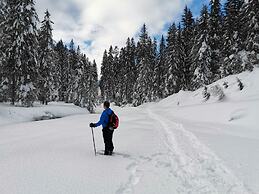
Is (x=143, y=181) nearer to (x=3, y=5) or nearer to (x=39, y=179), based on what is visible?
(x=39, y=179)

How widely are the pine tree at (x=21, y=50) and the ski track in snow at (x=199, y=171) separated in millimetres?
21746

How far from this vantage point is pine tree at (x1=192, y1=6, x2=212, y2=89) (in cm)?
3759

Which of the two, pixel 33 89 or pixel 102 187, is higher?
pixel 33 89

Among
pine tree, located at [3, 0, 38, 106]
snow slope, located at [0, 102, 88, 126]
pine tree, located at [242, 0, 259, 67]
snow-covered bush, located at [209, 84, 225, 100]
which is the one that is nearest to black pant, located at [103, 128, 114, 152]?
snow slope, located at [0, 102, 88, 126]

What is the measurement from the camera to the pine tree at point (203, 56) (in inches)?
1480

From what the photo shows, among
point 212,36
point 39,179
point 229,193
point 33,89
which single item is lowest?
point 229,193

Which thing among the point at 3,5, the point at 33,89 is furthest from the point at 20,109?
the point at 3,5

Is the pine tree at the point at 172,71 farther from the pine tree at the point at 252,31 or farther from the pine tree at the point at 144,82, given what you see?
the pine tree at the point at 252,31

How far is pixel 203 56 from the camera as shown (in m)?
37.5

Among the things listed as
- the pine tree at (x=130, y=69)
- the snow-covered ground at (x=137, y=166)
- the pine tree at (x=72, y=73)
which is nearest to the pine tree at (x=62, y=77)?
the pine tree at (x=72, y=73)

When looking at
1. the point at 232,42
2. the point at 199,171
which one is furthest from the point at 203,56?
the point at 199,171

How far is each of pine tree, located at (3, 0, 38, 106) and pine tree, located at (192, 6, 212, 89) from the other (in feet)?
74.1

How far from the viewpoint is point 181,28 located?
48.3 m

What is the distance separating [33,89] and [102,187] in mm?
25227
